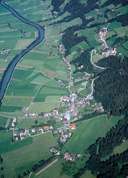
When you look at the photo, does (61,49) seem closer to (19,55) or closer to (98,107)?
(19,55)

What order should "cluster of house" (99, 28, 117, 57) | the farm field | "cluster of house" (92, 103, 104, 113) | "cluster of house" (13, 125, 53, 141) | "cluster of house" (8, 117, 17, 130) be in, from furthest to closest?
"cluster of house" (99, 28, 117, 57) → "cluster of house" (8, 117, 17, 130) → "cluster of house" (92, 103, 104, 113) → "cluster of house" (13, 125, 53, 141) → the farm field

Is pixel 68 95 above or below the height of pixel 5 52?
below

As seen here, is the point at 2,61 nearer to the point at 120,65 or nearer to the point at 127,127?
the point at 120,65

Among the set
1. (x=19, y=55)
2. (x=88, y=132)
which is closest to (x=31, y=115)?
(x=88, y=132)

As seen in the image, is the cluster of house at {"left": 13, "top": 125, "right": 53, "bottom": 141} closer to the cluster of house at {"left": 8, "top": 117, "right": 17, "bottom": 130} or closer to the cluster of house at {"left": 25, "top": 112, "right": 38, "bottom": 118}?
the cluster of house at {"left": 8, "top": 117, "right": 17, "bottom": 130}

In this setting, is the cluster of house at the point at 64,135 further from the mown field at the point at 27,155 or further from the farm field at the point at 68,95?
the mown field at the point at 27,155

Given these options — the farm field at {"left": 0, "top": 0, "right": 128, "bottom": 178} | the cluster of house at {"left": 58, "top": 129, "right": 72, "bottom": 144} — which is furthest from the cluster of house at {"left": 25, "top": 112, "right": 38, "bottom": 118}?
the cluster of house at {"left": 58, "top": 129, "right": 72, "bottom": 144}

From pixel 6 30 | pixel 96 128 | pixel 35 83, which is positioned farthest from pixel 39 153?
pixel 6 30

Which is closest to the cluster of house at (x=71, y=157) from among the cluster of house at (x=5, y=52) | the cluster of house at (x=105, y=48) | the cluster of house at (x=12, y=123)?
the cluster of house at (x=12, y=123)
